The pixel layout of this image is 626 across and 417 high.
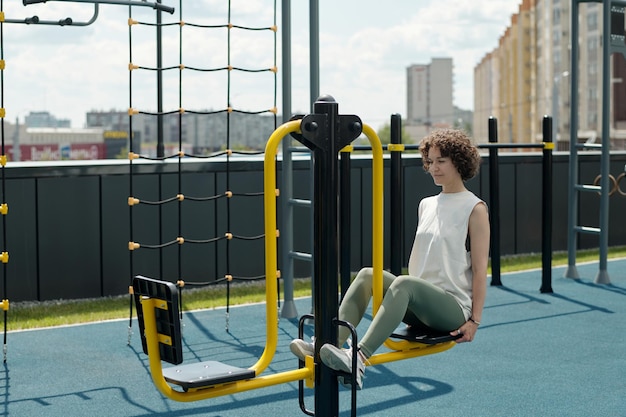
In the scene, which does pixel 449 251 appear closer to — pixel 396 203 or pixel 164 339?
pixel 164 339

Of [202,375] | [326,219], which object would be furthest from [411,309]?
[202,375]

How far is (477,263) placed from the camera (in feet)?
12.6

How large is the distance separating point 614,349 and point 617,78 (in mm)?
41504

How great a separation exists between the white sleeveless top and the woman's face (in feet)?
0.23

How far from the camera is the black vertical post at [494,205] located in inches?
285

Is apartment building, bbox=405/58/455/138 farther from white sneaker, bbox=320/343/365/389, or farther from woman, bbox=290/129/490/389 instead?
white sneaker, bbox=320/343/365/389

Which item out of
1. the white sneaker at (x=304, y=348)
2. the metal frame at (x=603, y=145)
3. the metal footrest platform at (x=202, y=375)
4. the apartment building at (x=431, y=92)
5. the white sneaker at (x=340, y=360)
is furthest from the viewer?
the apartment building at (x=431, y=92)

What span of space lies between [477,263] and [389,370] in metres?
1.41

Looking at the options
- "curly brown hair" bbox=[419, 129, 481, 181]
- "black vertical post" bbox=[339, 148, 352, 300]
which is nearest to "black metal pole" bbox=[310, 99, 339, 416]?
"curly brown hair" bbox=[419, 129, 481, 181]

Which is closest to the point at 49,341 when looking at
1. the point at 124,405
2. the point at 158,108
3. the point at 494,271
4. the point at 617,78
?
the point at 124,405

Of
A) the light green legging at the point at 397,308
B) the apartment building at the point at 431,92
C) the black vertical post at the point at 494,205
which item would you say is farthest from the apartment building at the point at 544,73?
the light green legging at the point at 397,308

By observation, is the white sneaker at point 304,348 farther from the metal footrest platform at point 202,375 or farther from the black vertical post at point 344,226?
the black vertical post at point 344,226

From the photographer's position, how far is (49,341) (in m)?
5.84

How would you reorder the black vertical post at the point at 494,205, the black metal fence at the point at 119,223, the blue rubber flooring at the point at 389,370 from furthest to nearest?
the black vertical post at the point at 494,205, the black metal fence at the point at 119,223, the blue rubber flooring at the point at 389,370
